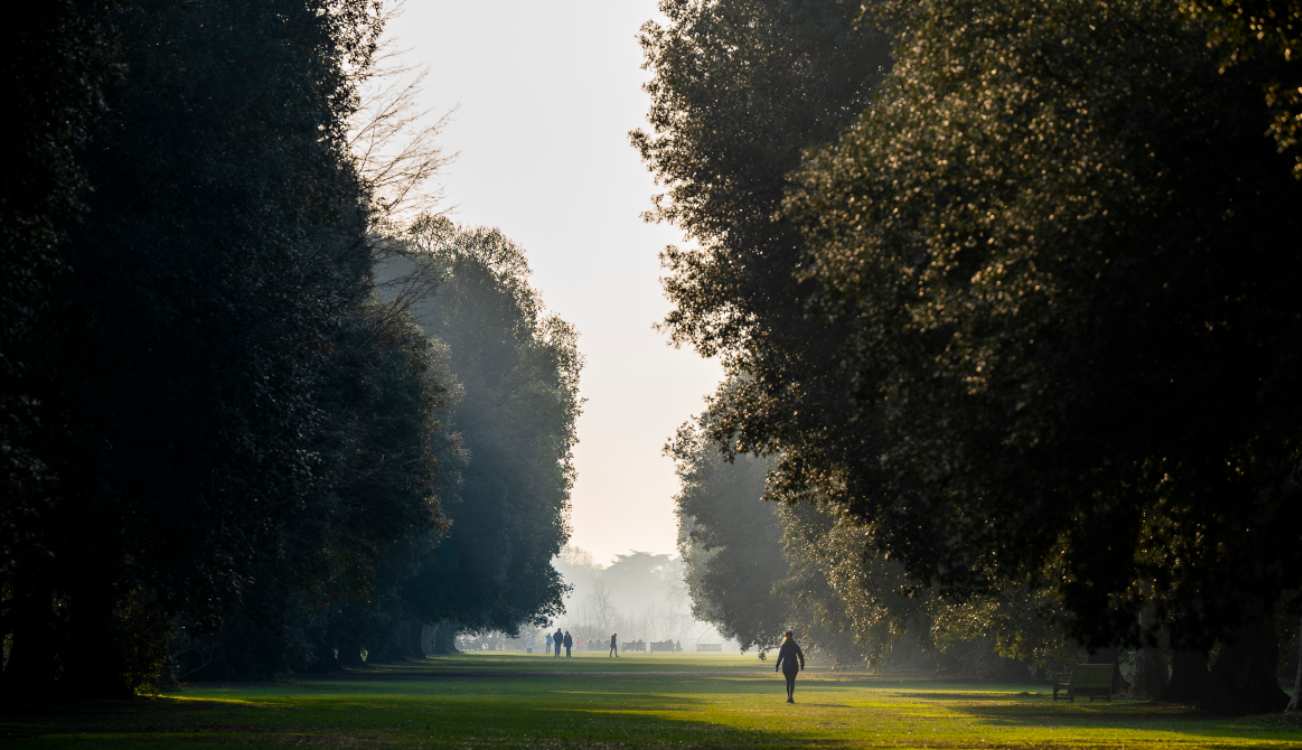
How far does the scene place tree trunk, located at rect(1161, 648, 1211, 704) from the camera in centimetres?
3684

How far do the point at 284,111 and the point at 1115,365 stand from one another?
53.3ft

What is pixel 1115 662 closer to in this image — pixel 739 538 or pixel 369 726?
pixel 369 726

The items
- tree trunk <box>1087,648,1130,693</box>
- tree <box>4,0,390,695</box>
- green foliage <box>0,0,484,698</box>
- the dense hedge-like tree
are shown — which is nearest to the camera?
green foliage <box>0,0,484,698</box>

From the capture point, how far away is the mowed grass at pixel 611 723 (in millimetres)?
22172

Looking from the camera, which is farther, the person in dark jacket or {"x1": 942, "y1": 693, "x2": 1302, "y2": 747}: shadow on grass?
the person in dark jacket

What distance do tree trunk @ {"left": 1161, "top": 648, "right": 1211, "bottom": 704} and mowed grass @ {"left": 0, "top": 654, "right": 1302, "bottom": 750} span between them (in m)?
0.63

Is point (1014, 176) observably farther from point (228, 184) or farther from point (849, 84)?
point (228, 184)

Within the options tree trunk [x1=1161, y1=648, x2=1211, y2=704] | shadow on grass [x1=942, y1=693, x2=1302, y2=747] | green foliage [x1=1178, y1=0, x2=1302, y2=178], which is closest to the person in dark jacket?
shadow on grass [x1=942, y1=693, x2=1302, y2=747]

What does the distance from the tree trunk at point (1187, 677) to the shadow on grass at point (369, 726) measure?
475 inches

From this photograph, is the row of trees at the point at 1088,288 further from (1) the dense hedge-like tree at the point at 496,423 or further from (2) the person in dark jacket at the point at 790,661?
(1) the dense hedge-like tree at the point at 496,423

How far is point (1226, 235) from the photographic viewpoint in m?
15.0

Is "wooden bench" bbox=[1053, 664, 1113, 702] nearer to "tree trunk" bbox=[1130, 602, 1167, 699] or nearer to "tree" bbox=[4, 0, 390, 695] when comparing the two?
"tree trunk" bbox=[1130, 602, 1167, 699]


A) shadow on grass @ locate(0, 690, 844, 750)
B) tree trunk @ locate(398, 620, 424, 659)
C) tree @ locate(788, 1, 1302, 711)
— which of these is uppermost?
tree @ locate(788, 1, 1302, 711)

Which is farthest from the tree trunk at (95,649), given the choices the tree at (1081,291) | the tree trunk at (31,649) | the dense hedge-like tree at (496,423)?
the dense hedge-like tree at (496,423)
